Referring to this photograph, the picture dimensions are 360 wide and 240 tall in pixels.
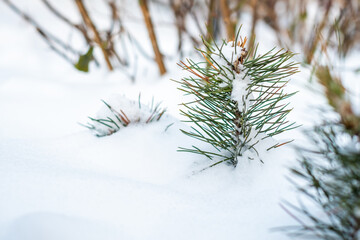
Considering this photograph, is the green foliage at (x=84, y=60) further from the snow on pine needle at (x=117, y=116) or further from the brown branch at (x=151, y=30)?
the snow on pine needle at (x=117, y=116)

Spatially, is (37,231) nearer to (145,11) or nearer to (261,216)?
(261,216)

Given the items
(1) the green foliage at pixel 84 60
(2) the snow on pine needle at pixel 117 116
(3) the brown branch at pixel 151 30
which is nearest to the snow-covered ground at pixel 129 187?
(2) the snow on pine needle at pixel 117 116

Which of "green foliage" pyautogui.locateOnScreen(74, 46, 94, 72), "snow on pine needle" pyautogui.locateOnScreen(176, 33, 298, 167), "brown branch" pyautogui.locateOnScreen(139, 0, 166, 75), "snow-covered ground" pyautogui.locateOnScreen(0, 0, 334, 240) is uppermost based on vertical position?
"brown branch" pyautogui.locateOnScreen(139, 0, 166, 75)

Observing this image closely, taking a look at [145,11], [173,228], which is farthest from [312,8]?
[173,228]

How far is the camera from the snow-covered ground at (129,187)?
49 cm

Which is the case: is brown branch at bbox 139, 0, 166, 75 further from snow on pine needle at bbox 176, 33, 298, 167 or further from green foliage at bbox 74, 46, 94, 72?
snow on pine needle at bbox 176, 33, 298, 167

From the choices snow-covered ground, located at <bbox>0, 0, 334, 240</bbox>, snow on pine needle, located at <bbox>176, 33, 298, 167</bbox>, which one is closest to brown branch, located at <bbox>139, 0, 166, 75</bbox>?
snow-covered ground, located at <bbox>0, 0, 334, 240</bbox>

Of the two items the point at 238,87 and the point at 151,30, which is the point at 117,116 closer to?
the point at 238,87

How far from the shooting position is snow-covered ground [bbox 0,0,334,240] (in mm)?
488

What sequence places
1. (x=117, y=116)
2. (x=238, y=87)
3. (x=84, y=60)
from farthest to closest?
(x=84, y=60) < (x=117, y=116) < (x=238, y=87)

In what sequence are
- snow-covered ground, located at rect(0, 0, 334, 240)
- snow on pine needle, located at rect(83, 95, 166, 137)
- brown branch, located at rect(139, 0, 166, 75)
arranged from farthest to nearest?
brown branch, located at rect(139, 0, 166, 75), snow on pine needle, located at rect(83, 95, 166, 137), snow-covered ground, located at rect(0, 0, 334, 240)

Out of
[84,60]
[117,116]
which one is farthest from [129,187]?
[84,60]

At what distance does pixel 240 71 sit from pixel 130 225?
328mm

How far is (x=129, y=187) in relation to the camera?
57 centimetres
